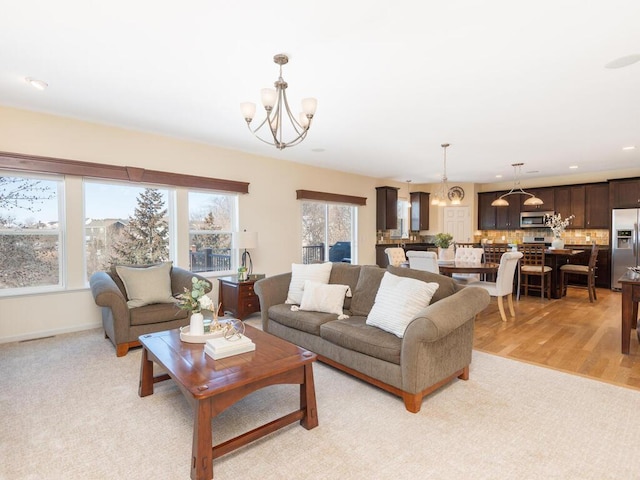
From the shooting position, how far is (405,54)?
2.53 meters

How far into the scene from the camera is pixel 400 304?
265cm

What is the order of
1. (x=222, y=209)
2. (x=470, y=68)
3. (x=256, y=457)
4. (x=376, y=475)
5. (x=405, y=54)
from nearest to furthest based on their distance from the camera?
1. (x=376, y=475)
2. (x=256, y=457)
3. (x=405, y=54)
4. (x=470, y=68)
5. (x=222, y=209)

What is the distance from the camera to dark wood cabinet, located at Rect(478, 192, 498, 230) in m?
8.76

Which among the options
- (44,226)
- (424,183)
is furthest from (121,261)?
(424,183)

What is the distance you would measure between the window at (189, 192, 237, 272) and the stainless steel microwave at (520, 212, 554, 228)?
22.6 ft

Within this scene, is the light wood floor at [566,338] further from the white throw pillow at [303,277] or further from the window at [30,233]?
the window at [30,233]

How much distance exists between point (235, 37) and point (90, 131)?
9.13 feet

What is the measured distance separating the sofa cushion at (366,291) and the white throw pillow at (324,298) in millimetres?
124

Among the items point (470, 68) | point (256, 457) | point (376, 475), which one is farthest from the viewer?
point (470, 68)

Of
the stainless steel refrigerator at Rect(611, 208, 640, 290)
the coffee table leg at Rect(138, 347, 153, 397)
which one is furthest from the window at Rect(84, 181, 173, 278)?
the stainless steel refrigerator at Rect(611, 208, 640, 290)

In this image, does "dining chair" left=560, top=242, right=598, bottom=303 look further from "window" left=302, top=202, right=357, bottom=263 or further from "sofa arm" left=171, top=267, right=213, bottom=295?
"sofa arm" left=171, top=267, right=213, bottom=295

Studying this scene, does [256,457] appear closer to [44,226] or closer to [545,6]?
[545,6]

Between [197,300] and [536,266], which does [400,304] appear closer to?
[197,300]

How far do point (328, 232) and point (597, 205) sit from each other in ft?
19.1
